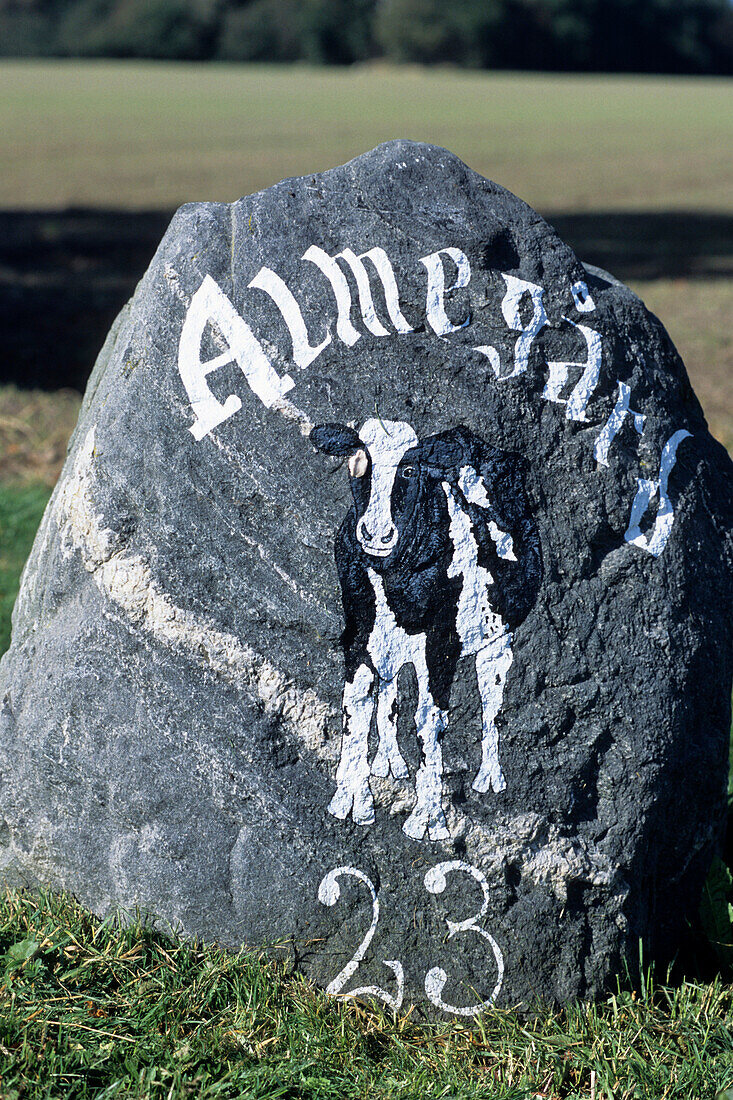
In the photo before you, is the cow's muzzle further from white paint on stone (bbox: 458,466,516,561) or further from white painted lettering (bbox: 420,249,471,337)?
white painted lettering (bbox: 420,249,471,337)

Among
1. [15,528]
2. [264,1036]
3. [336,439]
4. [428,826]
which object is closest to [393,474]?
[336,439]

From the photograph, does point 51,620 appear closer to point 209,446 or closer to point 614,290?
point 209,446

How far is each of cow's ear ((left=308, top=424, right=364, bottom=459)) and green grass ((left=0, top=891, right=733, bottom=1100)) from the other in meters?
1.06

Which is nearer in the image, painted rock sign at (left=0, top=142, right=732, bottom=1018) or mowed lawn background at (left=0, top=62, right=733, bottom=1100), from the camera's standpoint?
mowed lawn background at (left=0, top=62, right=733, bottom=1100)

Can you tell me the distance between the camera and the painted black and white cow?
210cm

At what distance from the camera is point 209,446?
2.09m

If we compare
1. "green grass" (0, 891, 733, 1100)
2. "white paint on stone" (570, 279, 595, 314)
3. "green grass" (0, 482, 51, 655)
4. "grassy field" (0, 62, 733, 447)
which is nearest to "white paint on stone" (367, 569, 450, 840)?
"green grass" (0, 891, 733, 1100)

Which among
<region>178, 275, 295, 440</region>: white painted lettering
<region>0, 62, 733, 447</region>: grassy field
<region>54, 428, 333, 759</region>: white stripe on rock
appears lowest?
<region>54, 428, 333, 759</region>: white stripe on rock

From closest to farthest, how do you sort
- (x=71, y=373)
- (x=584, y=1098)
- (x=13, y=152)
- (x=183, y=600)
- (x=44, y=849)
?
(x=584, y=1098) → (x=183, y=600) → (x=44, y=849) → (x=71, y=373) → (x=13, y=152)

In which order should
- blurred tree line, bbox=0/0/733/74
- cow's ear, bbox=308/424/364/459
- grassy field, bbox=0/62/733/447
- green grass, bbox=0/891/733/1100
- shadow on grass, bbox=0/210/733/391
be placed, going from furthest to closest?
blurred tree line, bbox=0/0/733/74 < grassy field, bbox=0/62/733/447 < shadow on grass, bbox=0/210/733/391 < cow's ear, bbox=308/424/364/459 < green grass, bbox=0/891/733/1100

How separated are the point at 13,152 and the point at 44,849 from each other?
19495 millimetres

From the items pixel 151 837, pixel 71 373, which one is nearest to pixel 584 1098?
pixel 151 837

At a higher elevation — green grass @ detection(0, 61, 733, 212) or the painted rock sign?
green grass @ detection(0, 61, 733, 212)

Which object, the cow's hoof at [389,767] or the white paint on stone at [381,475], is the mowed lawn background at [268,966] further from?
the white paint on stone at [381,475]
